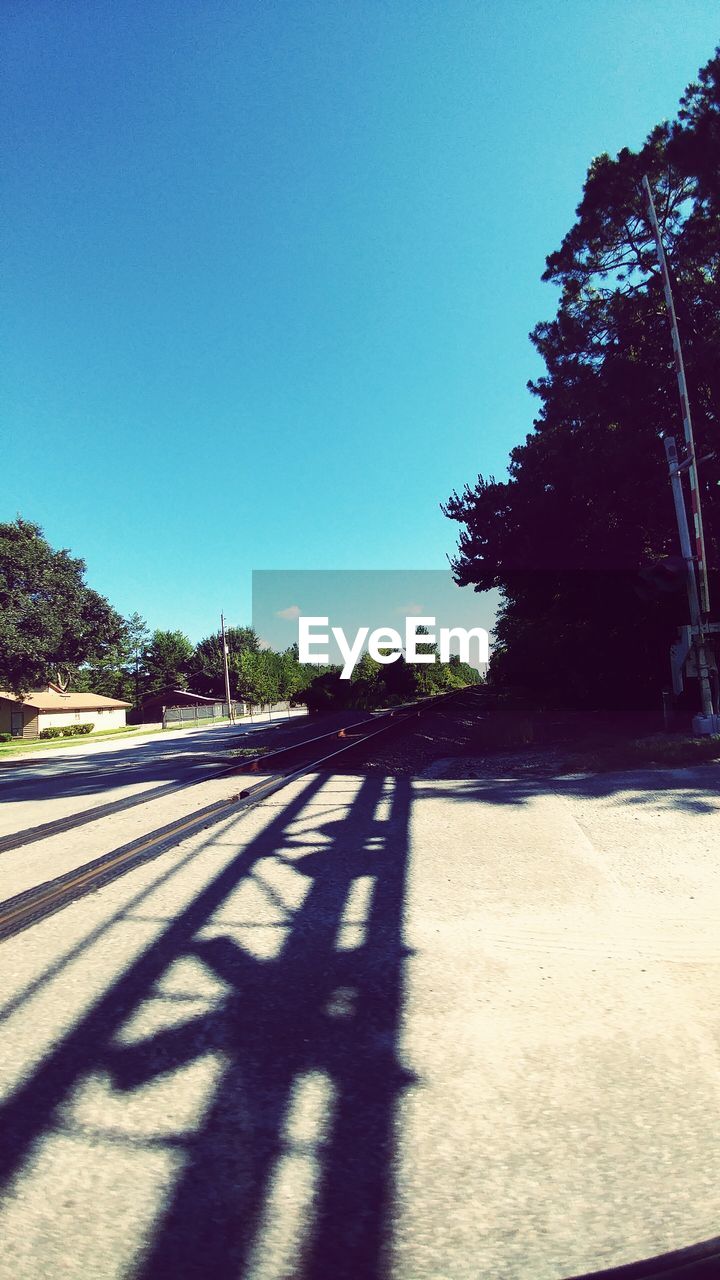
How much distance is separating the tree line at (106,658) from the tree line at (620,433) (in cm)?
2518

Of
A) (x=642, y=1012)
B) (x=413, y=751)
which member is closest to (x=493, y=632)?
(x=413, y=751)

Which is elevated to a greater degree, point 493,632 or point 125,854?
point 493,632

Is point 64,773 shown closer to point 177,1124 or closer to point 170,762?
point 170,762

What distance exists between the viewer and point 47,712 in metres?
54.7

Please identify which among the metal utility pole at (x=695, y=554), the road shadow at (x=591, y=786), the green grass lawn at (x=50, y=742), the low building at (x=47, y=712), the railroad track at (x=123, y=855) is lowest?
the green grass lawn at (x=50, y=742)

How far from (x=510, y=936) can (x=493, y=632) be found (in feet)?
176

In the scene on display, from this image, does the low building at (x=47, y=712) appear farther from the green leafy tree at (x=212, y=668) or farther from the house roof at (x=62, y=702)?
the green leafy tree at (x=212, y=668)

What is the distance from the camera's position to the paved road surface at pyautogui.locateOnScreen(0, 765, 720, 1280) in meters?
1.75

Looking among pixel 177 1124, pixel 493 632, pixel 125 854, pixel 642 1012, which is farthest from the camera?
pixel 493 632

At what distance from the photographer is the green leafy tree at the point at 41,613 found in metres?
47.5

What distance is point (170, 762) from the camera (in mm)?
16656

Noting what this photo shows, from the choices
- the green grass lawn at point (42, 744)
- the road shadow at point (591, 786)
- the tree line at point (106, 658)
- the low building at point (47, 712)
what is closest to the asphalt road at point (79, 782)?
the road shadow at point (591, 786)

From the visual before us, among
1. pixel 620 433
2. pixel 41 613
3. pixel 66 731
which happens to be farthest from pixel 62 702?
pixel 620 433

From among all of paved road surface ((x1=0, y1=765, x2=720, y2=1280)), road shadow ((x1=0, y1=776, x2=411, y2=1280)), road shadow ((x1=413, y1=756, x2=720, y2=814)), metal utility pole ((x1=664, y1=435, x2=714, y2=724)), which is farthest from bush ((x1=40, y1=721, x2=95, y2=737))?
road shadow ((x1=0, y1=776, x2=411, y2=1280))
